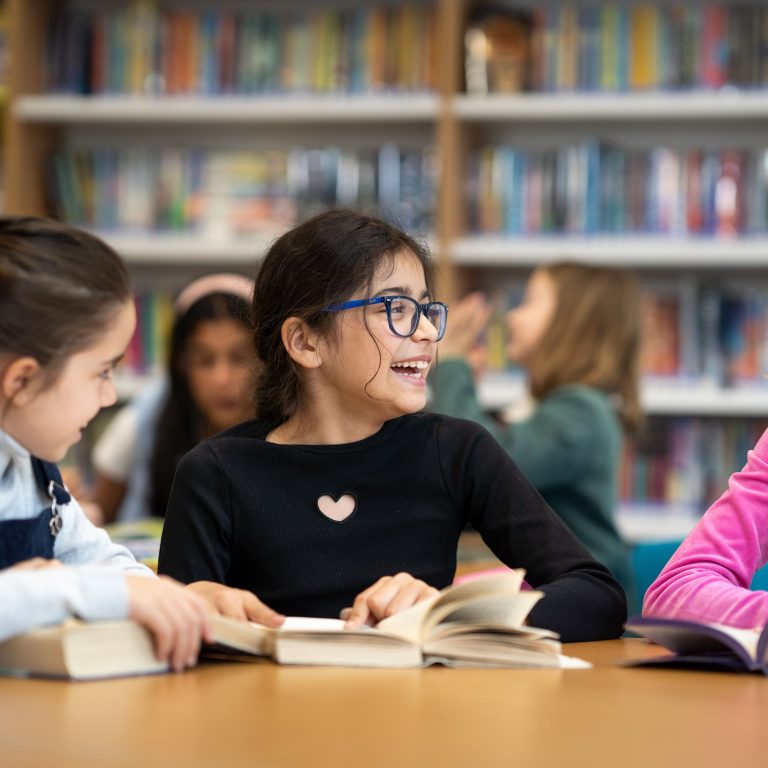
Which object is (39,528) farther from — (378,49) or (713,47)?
(713,47)

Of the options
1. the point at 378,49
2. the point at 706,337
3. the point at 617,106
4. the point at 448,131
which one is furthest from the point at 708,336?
the point at 378,49

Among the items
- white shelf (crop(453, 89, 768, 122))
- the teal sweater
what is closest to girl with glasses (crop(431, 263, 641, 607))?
the teal sweater

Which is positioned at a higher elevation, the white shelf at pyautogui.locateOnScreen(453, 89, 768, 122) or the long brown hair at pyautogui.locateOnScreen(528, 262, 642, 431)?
the white shelf at pyautogui.locateOnScreen(453, 89, 768, 122)

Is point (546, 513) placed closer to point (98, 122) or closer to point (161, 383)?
point (161, 383)

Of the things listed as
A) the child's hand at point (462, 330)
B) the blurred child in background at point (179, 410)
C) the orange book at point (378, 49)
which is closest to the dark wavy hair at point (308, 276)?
the blurred child in background at point (179, 410)

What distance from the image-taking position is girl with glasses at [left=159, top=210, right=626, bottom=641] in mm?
1407

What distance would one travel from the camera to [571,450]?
2590 mm

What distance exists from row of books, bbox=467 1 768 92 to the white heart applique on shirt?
2.36 m

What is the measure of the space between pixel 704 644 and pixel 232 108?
2.83 metres

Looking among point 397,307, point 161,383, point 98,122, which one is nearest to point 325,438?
point 397,307

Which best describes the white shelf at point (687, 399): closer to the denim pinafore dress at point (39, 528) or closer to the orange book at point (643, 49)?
the orange book at point (643, 49)

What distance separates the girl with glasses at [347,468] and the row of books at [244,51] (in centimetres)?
219

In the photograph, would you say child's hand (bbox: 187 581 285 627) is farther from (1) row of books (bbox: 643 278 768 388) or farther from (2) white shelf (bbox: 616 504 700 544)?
(1) row of books (bbox: 643 278 768 388)

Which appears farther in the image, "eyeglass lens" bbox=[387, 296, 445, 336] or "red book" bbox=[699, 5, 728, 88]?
"red book" bbox=[699, 5, 728, 88]
